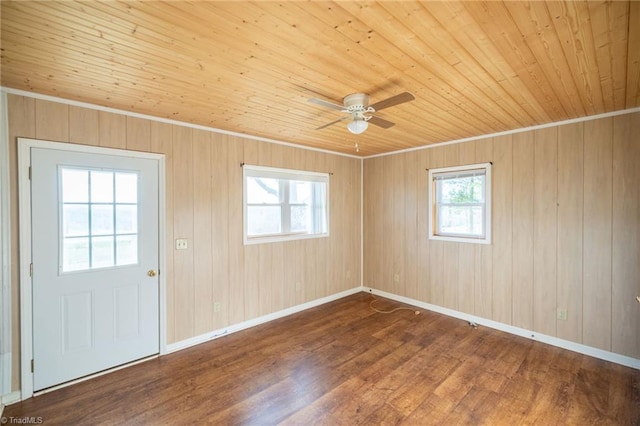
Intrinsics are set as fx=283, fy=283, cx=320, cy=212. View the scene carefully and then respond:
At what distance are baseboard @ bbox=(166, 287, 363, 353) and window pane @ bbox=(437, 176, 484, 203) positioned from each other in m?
2.40

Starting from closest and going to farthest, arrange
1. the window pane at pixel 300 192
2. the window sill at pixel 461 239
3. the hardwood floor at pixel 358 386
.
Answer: the hardwood floor at pixel 358 386, the window sill at pixel 461 239, the window pane at pixel 300 192

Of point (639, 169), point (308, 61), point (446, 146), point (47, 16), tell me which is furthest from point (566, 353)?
point (47, 16)

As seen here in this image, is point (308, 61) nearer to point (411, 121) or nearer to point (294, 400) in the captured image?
point (411, 121)

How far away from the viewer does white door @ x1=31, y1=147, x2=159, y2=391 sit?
2484 millimetres

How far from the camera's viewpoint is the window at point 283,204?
4.01 metres

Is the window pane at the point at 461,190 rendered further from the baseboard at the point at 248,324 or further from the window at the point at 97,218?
the window at the point at 97,218

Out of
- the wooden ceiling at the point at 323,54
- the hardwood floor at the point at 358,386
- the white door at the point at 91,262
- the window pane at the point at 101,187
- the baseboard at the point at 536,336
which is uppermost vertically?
the wooden ceiling at the point at 323,54

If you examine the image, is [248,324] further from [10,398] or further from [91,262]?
[10,398]

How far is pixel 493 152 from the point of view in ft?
12.6

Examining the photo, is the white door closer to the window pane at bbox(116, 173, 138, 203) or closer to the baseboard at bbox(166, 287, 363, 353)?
the window pane at bbox(116, 173, 138, 203)

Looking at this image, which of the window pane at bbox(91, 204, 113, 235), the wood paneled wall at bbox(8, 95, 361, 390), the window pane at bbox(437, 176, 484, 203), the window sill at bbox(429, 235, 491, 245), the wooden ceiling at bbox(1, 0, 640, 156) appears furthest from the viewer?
the window pane at bbox(437, 176, 484, 203)

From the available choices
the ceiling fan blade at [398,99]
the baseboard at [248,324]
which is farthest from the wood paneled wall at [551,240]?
the ceiling fan blade at [398,99]

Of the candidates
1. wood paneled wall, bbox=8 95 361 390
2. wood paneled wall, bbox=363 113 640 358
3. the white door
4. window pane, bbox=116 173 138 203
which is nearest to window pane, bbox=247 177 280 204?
wood paneled wall, bbox=8 95 361 390

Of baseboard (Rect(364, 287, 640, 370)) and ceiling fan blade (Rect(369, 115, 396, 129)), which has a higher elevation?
ceiling fan blade (Rect(369, 115, 396, 129))
